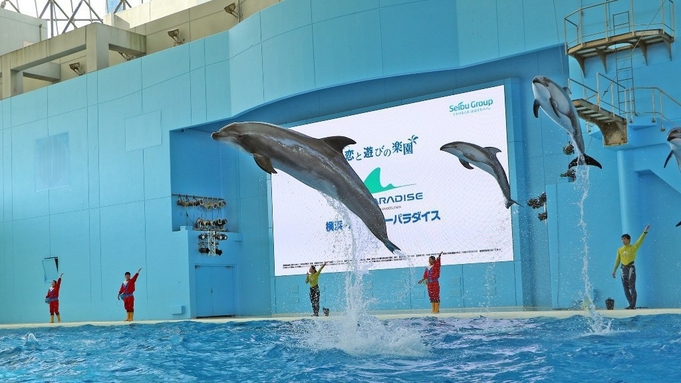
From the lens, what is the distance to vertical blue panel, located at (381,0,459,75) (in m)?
17.5

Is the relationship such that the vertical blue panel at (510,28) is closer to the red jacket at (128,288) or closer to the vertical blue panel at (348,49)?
the vertical blue panel at (348,49)

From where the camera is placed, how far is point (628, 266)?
14023mm

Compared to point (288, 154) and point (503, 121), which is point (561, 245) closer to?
point (503, 121)

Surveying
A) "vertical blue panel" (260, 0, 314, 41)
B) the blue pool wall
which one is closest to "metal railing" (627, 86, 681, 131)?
the blue pool wall

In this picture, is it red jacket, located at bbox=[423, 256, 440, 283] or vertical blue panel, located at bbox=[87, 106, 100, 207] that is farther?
vertical blue panel, located at bbox=[87, 106, 100, 207]

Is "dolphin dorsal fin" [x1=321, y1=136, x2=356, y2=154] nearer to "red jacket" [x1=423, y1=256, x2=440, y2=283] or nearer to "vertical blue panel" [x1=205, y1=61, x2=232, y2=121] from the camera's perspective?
"red jacket" [x1=423, y1=256, x2=440, y2=283]

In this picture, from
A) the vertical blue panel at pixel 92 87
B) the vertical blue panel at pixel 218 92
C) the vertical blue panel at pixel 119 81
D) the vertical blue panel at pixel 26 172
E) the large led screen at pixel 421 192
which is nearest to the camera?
the large led screen at pixel 421 192

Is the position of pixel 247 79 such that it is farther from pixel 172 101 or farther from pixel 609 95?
pixel 609 95

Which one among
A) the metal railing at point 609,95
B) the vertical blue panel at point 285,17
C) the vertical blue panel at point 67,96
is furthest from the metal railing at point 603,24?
the vertical blue panel at point 67,96

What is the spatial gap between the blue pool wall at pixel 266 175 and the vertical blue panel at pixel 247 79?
0.06 meters

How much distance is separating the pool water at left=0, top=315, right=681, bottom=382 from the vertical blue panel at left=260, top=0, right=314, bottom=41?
26.7 ft

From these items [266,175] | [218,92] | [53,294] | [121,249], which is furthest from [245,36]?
[53,294]

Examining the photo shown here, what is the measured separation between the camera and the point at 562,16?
16.0m

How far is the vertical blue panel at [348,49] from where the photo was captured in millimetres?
18219
